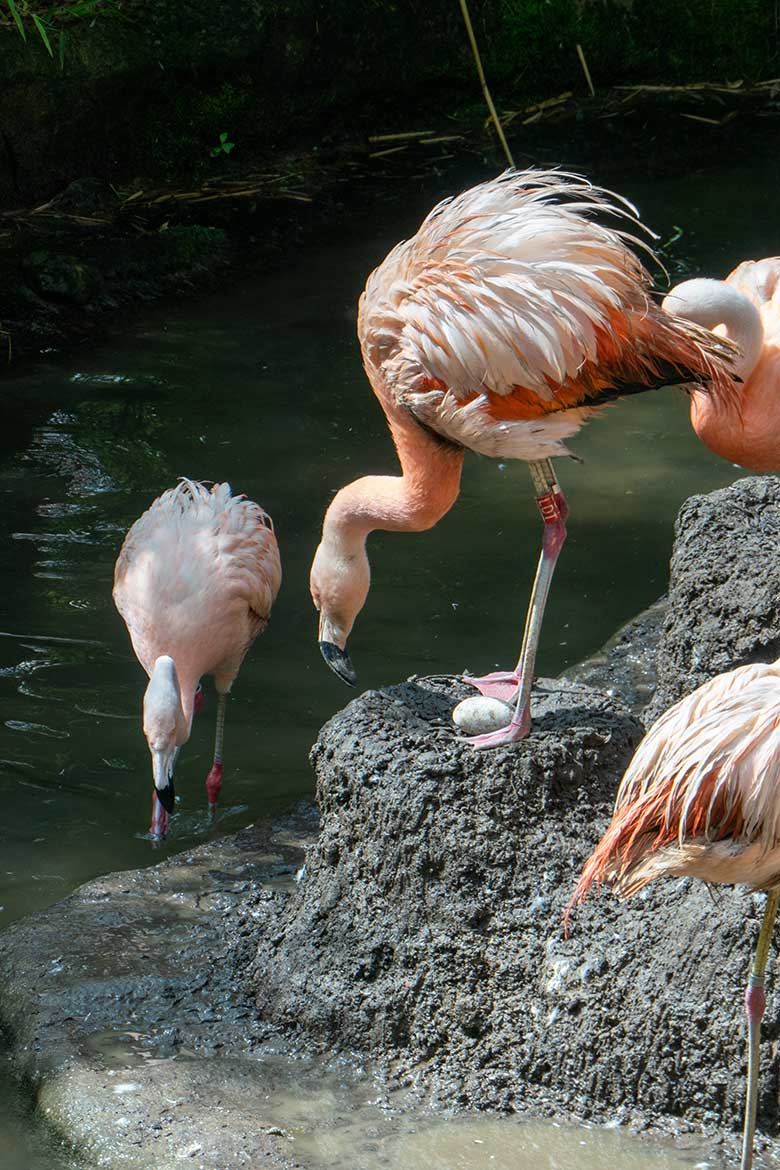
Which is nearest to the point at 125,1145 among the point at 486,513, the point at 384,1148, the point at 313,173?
the point at 384,1148

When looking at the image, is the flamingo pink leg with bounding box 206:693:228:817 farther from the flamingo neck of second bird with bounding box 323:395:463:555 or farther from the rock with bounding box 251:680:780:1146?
the rock with bounding box 251:680:780:1146

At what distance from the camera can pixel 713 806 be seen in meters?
2.91

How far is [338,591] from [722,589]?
120 centimetres

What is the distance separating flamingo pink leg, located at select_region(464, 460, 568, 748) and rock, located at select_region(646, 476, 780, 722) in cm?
51

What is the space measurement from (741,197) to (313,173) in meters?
3.25

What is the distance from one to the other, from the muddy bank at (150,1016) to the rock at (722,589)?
1.42 meters

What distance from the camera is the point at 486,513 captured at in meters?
7.29

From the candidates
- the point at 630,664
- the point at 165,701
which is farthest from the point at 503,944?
the point at 630,664

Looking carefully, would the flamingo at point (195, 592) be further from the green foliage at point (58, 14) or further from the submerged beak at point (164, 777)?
the green foliage at point (58, 14)

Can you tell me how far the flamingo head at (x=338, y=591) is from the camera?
15.3 ft

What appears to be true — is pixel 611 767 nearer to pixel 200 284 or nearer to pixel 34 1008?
pixel 34 1008

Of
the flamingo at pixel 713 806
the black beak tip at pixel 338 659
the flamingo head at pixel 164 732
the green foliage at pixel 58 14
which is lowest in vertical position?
the flamingo head at pixel 164 732

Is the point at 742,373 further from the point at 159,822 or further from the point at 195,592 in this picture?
the point at 159,822

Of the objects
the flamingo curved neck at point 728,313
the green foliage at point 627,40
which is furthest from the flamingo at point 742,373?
the green foliage at point 627,40
